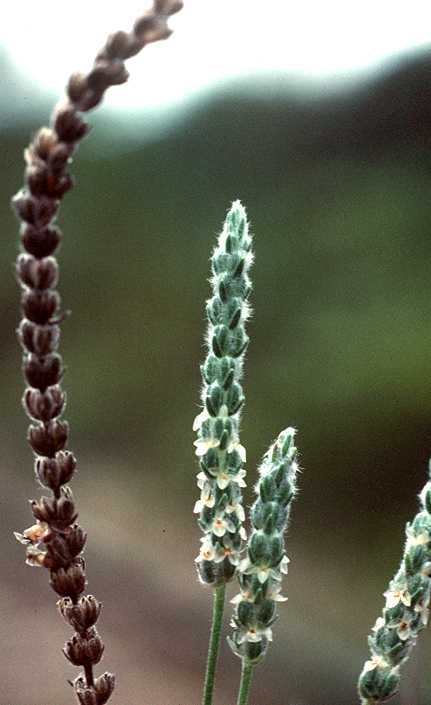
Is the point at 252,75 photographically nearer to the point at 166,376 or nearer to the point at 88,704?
the point at 166,376

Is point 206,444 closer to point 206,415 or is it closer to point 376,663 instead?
point 206,415

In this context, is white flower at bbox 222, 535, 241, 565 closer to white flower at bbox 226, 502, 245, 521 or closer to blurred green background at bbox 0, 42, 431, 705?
white flower at bbox 226, 502, 245, 521

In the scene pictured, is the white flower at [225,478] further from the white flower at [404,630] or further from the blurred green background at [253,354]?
Answer: the blurred green background at [253,354]

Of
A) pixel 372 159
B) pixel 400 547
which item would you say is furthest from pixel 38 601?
pixel 372 159

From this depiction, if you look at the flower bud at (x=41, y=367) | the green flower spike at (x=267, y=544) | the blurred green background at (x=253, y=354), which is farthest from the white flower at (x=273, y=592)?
the blurred green background at (x=253, y=354)

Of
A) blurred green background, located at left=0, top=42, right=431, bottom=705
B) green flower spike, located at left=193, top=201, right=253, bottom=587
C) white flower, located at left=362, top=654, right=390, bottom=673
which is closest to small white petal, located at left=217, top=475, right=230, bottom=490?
green flower spike, located at left=193, top=201, right=253, bottom=587
